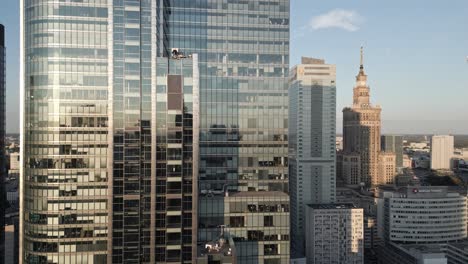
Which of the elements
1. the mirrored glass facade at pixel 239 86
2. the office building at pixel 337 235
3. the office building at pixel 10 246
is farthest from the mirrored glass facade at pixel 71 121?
the office building at pixel 337 235

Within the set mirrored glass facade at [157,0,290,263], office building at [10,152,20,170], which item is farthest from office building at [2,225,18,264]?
mirrored glass facade at [157,0,290,263]

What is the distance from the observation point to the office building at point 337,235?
562 ft

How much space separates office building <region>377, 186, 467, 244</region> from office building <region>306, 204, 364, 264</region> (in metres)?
19.5

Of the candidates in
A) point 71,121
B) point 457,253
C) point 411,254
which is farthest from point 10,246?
point 457,253

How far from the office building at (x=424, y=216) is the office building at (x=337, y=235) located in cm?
1950

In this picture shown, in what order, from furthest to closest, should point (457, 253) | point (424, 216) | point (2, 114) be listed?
point (424, 216) → point (457, 253) → point (2, 114)

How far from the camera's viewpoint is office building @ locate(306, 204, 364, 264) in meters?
171

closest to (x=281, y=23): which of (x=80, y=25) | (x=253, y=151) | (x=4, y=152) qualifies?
(x=253, y=151)

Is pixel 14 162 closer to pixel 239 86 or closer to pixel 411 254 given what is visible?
pixel 239 86

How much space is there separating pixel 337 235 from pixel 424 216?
3989 centimetres

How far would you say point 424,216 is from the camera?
18062 cm

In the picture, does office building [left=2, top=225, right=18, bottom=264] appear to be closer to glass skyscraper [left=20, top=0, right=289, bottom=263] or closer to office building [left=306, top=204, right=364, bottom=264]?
glass skyscraper [left=20, top=0, right=289, bottom=263]

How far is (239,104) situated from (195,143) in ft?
82.6

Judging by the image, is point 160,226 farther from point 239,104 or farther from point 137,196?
point 239,104
